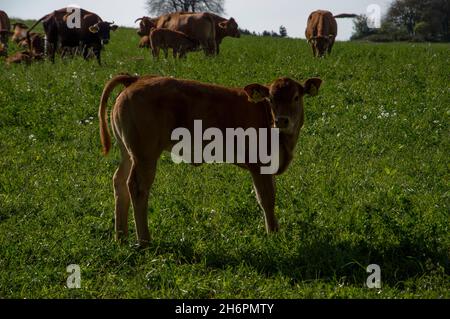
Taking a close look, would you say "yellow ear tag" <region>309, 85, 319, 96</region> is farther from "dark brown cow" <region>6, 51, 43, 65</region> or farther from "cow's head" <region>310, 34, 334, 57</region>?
"cow's head" <region>310, 34, 334, 57</region>

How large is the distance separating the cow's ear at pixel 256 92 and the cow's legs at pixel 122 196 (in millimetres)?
1467

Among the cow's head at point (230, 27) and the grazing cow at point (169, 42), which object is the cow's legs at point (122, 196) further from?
the cow's head at point (230, 27)

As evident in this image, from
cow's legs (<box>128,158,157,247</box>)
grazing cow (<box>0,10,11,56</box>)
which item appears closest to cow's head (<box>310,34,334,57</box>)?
grazing cow (<box>0,10,11,56</box>)

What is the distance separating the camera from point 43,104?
12594 mm

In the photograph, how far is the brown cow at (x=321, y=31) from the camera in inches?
898

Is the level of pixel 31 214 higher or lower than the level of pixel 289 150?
lower

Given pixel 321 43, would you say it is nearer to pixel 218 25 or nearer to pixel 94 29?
pixel 218 25

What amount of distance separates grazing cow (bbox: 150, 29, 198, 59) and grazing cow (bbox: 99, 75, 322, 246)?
14.6 metres

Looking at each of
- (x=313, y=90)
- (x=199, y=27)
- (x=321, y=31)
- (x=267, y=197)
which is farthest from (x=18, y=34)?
(x=267, y=197)

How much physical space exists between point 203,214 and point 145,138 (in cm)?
143

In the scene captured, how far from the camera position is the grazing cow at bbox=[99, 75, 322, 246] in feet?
21.8

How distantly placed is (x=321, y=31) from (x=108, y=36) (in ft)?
24.9
